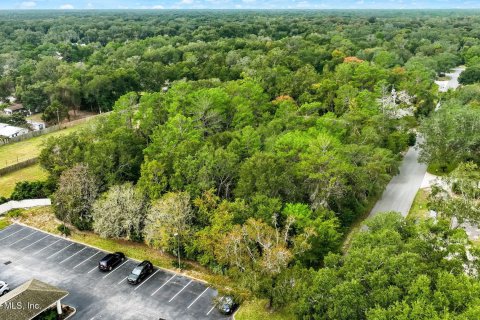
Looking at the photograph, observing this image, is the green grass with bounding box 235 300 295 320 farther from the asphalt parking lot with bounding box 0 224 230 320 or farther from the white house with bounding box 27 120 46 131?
the white house with bounding box 27 120 46 131

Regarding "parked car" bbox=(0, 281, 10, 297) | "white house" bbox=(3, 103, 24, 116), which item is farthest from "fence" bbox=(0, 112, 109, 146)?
"parked car" bbox=(0, 281, 10, 297)

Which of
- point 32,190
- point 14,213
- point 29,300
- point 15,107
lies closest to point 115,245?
point 29,300

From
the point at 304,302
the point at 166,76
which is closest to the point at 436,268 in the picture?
the point at 304,302

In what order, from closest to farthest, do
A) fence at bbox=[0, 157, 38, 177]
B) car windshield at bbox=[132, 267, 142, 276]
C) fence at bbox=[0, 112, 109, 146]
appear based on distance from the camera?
1. car windshield at bbox=[132, 267, 142, 276]
2. fence at bbox=[0, 157, 38, 177]
3. fence at bbox=[0, 112, 109, 146]

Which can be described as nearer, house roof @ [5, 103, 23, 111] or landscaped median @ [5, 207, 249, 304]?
landscaped median @ [5, 207, 249, 304]

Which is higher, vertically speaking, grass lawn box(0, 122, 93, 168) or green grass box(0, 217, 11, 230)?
grass lawn box(0, 122, 93, 168)

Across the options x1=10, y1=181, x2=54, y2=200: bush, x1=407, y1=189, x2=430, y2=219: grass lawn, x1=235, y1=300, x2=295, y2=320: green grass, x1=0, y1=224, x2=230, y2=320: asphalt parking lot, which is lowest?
x1=407, y1=189, x2=430, y2=219: grass lawn

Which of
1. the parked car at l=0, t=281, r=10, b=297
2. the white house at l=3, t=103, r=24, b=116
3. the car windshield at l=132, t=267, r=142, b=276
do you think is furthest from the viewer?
the white house at l=3, t=103, r=24, b=116
